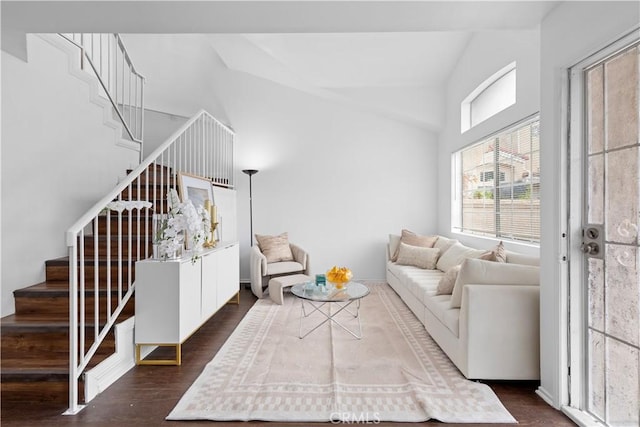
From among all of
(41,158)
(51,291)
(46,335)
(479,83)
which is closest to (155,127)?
(41,158)

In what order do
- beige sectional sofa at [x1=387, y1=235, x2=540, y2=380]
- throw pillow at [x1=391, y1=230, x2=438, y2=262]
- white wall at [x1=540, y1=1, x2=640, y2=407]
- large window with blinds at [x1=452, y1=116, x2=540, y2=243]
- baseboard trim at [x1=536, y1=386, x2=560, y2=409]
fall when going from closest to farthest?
white wall at [x1=540, y1=1, x2=640, y2=407] < baseboard trim at [x1=536, y1=386, x2=560, y2=409] < beige sectional sofa at [x1=387, y1=235, x2=540, y2=380] < large window with blinds at [x1=452, y1=116, x2=540, y2=243] < throw pillow at [x1=391, y1=230, x2=438, y2=262]

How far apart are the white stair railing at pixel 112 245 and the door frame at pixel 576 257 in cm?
303

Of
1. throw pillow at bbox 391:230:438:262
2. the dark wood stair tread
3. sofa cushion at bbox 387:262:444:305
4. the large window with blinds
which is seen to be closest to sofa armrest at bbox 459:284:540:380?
sofa cushion at bbox 387:262:444:305

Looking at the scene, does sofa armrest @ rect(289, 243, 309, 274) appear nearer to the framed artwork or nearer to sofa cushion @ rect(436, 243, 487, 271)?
the framed artwork

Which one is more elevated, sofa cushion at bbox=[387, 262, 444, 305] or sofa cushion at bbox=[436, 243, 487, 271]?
sofa cushion at bbox=[436, 243, 487, 271]

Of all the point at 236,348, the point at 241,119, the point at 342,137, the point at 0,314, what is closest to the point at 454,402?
the point at 236,348

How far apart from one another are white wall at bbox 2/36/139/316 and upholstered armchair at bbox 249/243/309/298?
2096 millimetres

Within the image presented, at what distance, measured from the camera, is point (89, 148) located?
350cm

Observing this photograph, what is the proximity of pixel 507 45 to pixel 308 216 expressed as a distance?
11.7 ft

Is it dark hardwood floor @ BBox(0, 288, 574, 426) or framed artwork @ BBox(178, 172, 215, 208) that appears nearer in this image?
dark hardwood floor @ BBox(0, 288, 574, 426)

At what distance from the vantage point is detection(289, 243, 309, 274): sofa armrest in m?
5.05

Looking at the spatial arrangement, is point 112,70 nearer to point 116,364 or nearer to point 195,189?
point 195,189

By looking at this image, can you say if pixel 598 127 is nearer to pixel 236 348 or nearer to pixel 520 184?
pixel 520 184

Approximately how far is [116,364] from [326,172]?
4.06 m
